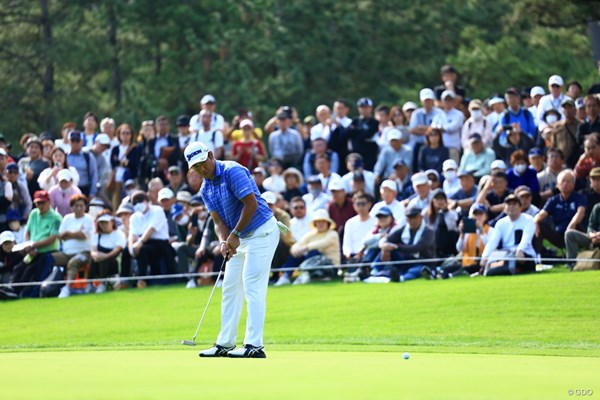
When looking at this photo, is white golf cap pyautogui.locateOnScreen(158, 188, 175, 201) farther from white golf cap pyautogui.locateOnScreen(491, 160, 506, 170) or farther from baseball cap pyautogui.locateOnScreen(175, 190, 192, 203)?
white golf cap pyautogui.locateOnScreen(491, 160, 506, 170)

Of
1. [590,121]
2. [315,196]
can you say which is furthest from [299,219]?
[590,121]

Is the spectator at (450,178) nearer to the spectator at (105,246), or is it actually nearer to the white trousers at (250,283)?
the spectator at (105,246)

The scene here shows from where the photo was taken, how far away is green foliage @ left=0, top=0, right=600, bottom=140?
37.0m

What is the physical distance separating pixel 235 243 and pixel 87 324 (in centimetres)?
619

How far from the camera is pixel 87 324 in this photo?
56.6ft

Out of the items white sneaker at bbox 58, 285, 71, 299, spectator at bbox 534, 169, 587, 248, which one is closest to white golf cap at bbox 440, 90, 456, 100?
spectator at bbox 534, 169, 587, 248

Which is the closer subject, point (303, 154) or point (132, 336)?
point (132, 336)

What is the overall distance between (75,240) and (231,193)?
9.57 m

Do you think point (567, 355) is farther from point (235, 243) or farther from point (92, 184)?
point (92, 184)

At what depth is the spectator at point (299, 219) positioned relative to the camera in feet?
68.4

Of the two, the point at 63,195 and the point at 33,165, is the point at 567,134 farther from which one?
the point at 33,165

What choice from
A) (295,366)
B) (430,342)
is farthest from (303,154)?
(295,366)

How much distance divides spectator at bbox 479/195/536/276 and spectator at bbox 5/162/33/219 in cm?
834

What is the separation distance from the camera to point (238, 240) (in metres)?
11.7
